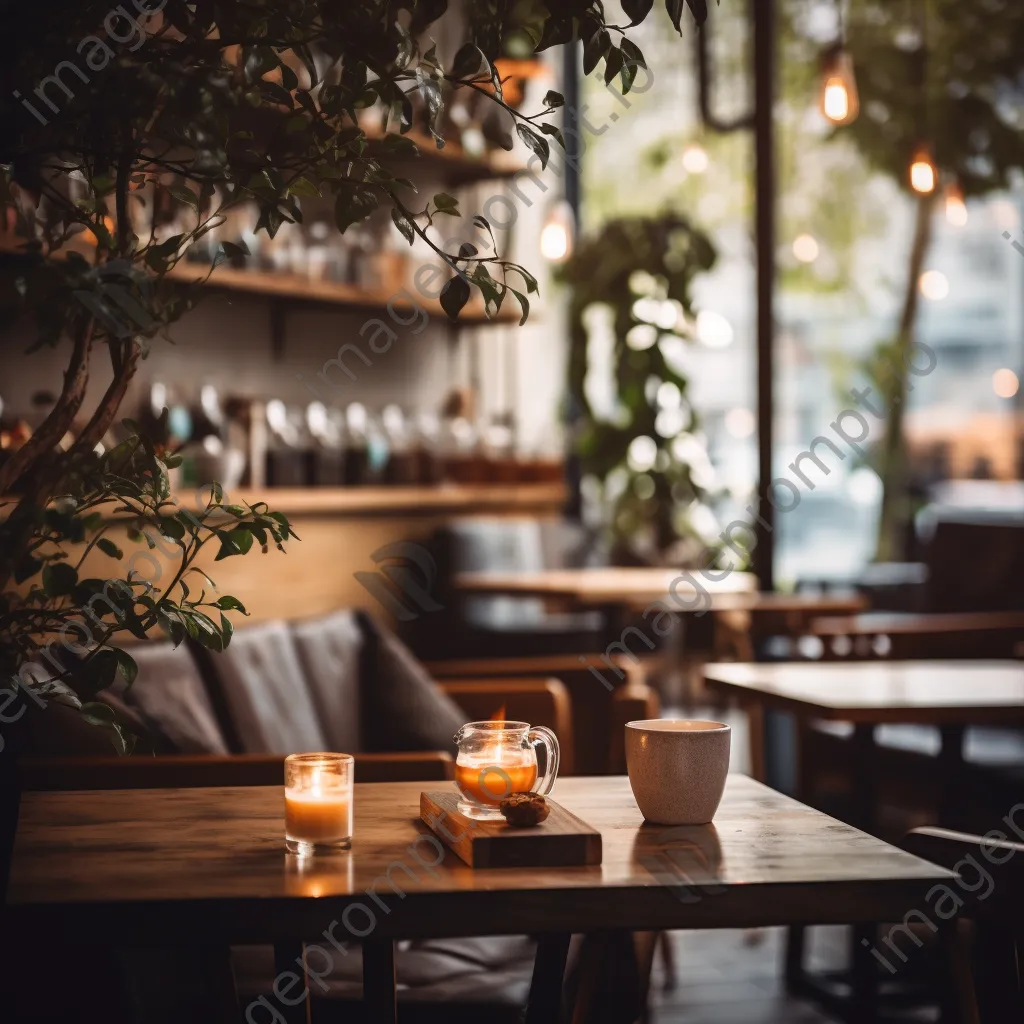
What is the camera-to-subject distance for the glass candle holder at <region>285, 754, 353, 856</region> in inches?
53.4

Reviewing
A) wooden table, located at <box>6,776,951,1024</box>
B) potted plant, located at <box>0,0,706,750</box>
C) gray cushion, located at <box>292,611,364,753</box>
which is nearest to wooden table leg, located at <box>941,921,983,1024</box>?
wooden table, located at <box>6,776,951,1024</box>

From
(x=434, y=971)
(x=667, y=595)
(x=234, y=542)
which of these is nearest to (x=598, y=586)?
(x=667, y=595)

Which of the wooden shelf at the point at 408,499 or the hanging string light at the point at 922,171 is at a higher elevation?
the hanging string light at the point at 922,171

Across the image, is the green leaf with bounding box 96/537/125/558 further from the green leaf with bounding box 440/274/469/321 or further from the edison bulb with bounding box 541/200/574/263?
the edison bulb with bounding box 541/200/574/263

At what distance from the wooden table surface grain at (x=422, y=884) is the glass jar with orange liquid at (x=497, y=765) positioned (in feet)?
0.22

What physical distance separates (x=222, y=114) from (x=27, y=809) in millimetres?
835

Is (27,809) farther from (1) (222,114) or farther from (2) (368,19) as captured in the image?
(2) (368,19)

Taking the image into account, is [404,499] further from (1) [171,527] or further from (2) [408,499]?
(1) [171,527]

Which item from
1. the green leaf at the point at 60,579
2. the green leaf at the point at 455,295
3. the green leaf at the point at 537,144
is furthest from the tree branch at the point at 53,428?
the green leaf at the point at 537,144

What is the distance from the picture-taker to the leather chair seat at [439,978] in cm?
182

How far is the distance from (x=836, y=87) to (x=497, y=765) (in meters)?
3.09

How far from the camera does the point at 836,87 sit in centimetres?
399

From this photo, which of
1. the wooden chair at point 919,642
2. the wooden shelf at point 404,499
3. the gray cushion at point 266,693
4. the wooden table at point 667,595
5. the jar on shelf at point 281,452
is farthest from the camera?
the wooden table at point 667,595

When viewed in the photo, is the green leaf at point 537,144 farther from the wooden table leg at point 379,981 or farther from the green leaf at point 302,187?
the wooden table leg at point 379,981
